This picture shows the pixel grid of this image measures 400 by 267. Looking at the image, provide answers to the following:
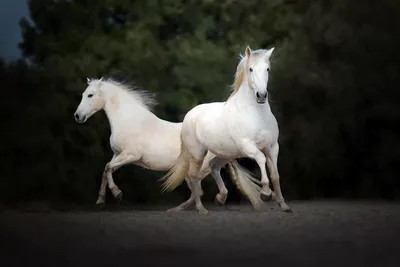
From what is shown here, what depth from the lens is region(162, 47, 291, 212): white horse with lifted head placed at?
10078mm

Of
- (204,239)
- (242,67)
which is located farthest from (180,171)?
(204,239)

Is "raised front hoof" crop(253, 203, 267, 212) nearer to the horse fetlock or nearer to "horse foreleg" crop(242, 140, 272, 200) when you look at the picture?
"horse foreleg" crop(242, 140, 272, 200)

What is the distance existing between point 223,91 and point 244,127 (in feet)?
15.8

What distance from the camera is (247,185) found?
37.3 feet

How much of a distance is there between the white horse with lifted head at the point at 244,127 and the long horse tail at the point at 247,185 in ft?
1.07

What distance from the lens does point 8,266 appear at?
5.65 meters

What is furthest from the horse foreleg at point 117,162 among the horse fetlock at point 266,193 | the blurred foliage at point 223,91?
the horse fetlock at point 266,193

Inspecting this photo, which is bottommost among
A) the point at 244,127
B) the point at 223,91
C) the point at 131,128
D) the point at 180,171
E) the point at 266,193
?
the point at 266,193

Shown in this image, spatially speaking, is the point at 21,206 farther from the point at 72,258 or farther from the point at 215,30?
the point at 72,258

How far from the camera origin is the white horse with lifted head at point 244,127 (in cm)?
1008

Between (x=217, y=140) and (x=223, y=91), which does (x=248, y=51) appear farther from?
(x=223, y=91)

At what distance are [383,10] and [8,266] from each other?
9970mm

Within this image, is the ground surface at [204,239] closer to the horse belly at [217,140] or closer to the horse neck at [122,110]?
the horse belly at [217,140]

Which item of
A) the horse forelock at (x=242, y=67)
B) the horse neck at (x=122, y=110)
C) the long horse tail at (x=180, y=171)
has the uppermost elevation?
the horse forelock at (x=242, y=67)
